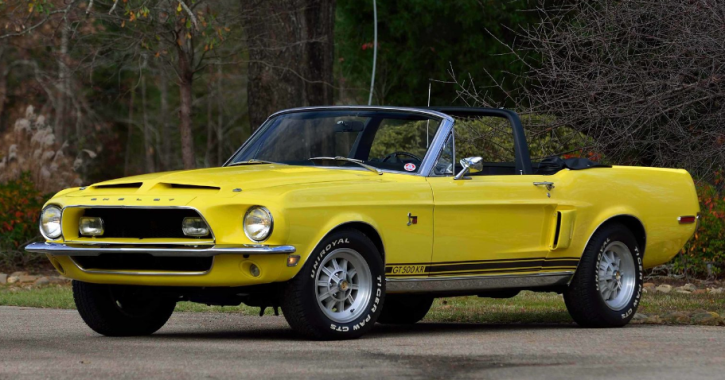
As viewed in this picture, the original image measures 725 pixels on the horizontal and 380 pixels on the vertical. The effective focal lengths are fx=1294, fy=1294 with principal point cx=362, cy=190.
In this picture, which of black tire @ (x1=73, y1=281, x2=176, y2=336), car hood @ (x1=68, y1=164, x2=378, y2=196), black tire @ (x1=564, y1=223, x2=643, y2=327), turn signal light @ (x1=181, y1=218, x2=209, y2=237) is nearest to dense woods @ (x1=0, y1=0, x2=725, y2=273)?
black tire @ (x1=564, y1=223, x2=643, y2=327)

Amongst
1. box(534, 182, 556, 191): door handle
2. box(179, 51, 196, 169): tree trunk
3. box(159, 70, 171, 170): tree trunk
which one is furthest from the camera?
box(159, 70, 171, 170): tree trunk

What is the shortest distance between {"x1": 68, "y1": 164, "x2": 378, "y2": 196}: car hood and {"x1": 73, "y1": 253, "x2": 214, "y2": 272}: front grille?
1.32ft

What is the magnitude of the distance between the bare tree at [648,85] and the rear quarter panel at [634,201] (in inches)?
51.3

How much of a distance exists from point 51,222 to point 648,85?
6.08 m

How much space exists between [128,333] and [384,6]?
17.1 m

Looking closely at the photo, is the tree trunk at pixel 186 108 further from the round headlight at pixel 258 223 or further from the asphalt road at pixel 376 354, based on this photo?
the round headlight at pixel 258 223

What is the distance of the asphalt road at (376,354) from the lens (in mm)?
6578

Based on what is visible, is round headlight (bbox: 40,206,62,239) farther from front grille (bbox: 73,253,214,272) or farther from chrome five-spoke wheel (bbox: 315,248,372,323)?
chrome five-spoke wheel (bbox: 315,248,372,323)

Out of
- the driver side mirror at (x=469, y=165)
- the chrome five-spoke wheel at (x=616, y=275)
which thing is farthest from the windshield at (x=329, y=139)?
the chrome five-spoke wheel at (x=616, y=275)

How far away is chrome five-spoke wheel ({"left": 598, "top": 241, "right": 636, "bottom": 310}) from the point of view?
32.8ft

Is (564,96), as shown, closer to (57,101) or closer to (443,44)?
(443,44)

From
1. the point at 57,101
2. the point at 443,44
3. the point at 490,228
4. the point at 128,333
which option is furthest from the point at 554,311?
the point at 57,101

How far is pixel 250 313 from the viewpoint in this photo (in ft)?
37.5

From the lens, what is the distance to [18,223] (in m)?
17.0
